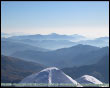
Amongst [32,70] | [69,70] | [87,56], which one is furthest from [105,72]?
[87,56]

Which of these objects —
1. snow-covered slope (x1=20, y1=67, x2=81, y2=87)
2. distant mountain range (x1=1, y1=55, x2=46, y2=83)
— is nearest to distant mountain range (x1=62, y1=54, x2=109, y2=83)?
distant mountain range (x1=1, y1=55, x2=46, y2=83)

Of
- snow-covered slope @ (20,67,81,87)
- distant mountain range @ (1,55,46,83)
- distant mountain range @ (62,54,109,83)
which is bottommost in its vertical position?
distant mountain range @ (1,55,46,83)

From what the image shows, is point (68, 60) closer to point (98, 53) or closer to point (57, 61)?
point (57, 61)

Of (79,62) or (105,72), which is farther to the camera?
(79,62)

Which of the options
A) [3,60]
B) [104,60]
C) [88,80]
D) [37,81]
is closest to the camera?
[37,81]

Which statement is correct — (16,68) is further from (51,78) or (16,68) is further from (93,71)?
(51,78)

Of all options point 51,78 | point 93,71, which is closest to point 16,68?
point 93,71

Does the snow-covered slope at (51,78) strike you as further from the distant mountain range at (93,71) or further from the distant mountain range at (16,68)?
the distant mountain range at (16,68)

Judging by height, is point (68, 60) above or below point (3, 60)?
below

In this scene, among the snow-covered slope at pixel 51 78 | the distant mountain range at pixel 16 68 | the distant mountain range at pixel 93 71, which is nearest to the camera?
the snow-covered slope at pixel 51 78

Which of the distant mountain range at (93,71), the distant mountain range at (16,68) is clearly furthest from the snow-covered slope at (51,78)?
the distant mountain range at (16,68)

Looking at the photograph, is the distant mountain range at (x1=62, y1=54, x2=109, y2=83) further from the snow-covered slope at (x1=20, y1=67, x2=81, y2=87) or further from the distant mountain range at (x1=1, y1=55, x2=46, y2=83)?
the snow-covered slope at (x1=20, y1=67, x2=81, y2=87)
